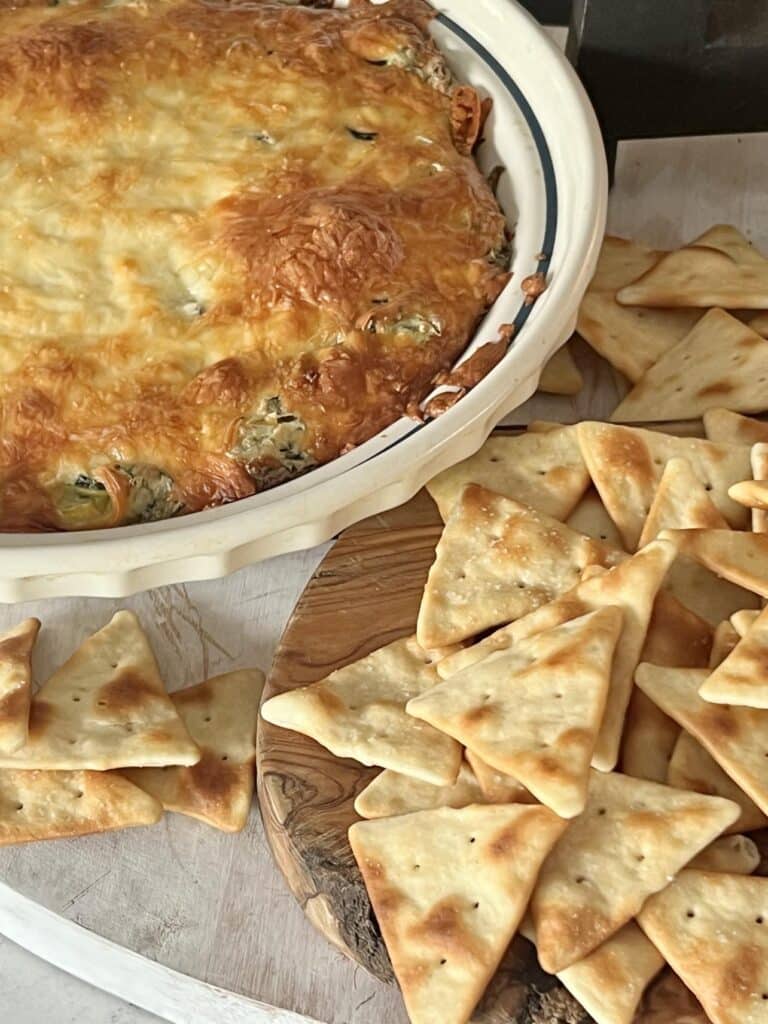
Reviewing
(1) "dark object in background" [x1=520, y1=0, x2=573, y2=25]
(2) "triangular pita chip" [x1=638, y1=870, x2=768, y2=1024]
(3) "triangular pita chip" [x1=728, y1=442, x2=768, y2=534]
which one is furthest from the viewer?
(1) "dark object in background" [x1=520, y1=0, x2=573, y2=25]

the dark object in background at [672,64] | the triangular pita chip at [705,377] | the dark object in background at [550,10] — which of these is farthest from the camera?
the dark object in background at [550,10]

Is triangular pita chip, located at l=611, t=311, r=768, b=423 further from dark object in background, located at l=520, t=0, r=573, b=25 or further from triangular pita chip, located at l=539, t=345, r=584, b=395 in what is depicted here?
dark object in background, located at l=520, t=0, r=573, b=25

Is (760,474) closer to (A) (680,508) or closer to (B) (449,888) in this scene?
(A) (680,508)

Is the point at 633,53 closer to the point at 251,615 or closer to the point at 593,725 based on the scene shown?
the point at 251,615

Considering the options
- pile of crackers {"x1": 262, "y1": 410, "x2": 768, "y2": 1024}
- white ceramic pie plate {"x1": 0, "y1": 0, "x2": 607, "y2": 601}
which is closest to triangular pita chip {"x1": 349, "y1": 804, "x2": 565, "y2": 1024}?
pile of crackers {"x1": 262, "y1": 410, "x2": 768, "y2": 1024}

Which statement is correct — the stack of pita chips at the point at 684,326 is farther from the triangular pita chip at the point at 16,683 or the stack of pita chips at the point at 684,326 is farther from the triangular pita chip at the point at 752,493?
the triangular pita chip at the point at 16,683

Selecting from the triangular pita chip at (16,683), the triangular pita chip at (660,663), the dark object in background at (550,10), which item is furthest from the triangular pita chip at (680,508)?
the dark object in background at (550,10)
